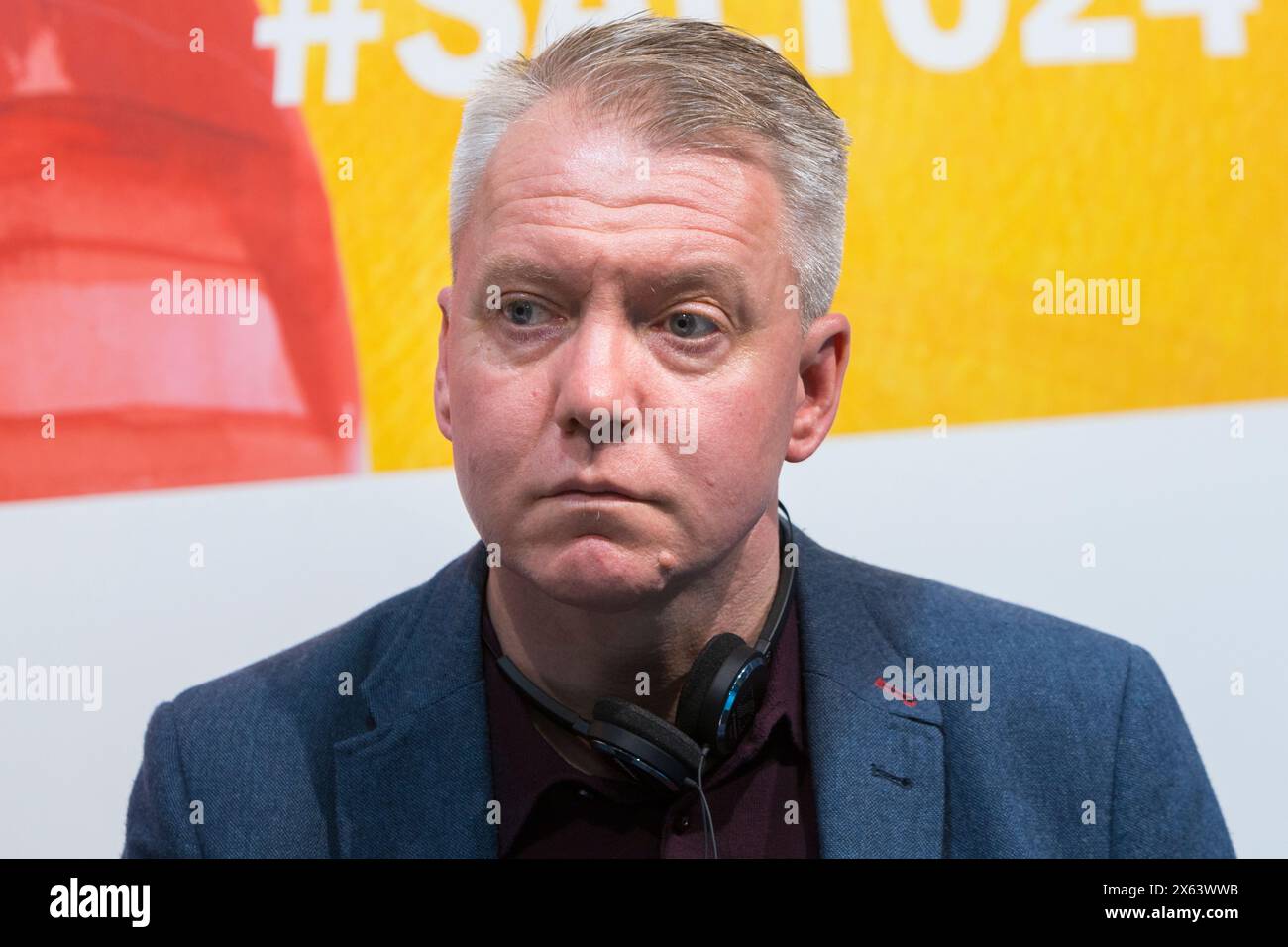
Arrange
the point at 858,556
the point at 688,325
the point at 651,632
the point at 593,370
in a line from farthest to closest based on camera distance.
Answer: the point at 858,556 → the point at 651,632 → the point at 688,325 → the point at 593,370

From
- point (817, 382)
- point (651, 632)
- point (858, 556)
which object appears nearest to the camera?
point (651, 632)

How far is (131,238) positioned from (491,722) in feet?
4.53

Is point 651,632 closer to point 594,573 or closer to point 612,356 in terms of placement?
point 594,573

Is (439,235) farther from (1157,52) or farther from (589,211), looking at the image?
(1157,52)

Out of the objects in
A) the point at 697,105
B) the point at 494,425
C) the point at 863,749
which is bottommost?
the point at 863,749

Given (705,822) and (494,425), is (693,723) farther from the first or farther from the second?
(494,425)

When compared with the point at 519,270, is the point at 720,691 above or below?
below

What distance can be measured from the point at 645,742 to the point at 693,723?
3.8 inches

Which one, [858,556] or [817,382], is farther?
[858,556]

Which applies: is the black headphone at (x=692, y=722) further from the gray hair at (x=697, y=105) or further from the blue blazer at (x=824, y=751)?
the gray hair at (x=697, y=105)

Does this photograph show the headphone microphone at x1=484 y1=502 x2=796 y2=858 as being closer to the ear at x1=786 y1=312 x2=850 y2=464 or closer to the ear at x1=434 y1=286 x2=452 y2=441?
the ear at x1=786 y1=312 x2=850 y2=464

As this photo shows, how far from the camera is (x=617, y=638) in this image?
2.21 meters

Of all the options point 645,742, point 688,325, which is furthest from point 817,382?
point 645,742
